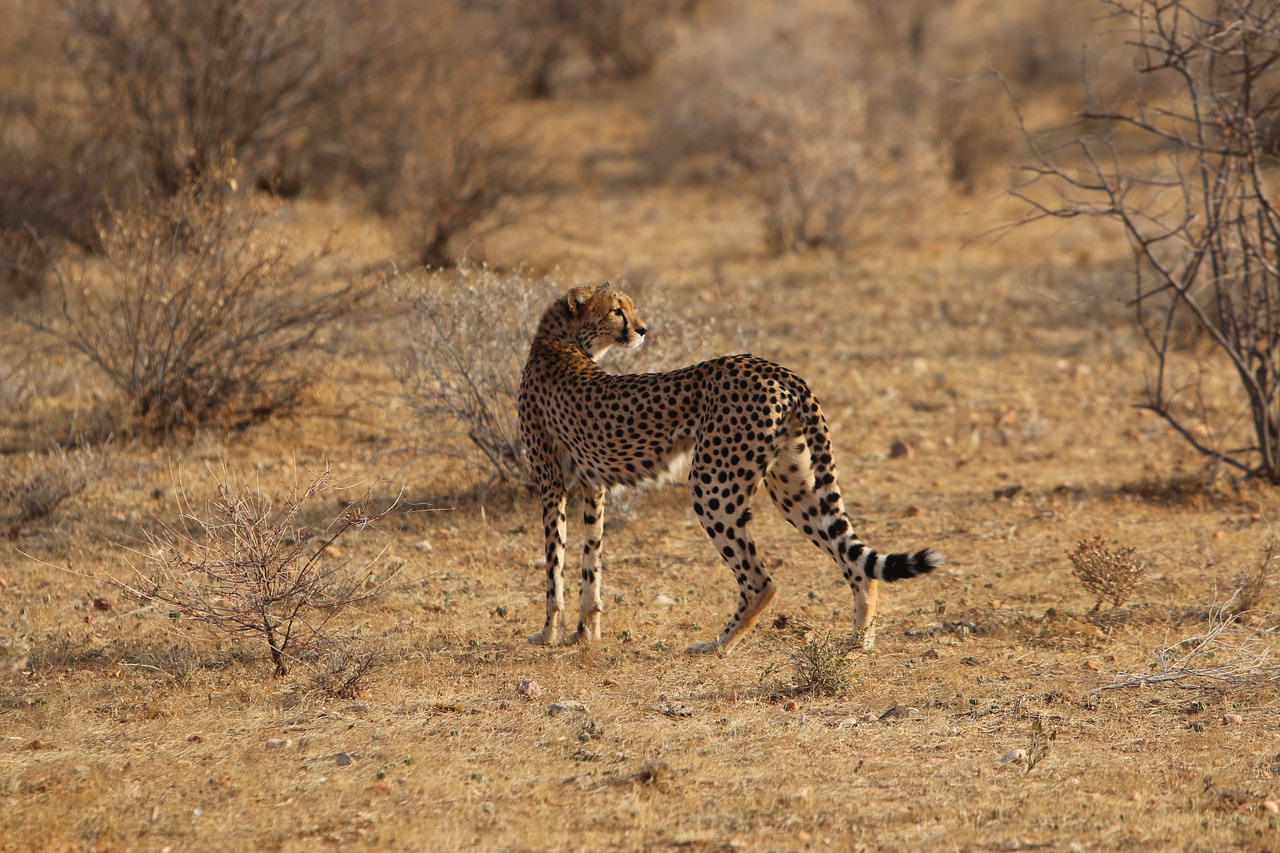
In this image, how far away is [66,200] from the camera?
1137 centimetres

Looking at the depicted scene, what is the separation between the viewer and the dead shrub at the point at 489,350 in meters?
7.70

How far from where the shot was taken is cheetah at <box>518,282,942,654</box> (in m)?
Answer: 5.48

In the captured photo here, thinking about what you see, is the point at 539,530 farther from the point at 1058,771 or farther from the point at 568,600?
the point at 1058,771

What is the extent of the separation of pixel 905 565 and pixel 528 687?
5.00 ft

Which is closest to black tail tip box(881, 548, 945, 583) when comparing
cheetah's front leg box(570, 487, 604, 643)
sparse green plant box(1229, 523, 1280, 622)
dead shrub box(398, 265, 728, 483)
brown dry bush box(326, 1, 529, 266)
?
cheetah's front leg box(570, 487, 604, 643)

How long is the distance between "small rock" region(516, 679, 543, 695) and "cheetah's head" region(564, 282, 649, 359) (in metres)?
1.58

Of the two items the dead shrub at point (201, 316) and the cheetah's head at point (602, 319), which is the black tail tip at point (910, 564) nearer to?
the cheetah's head at point (602, 319)

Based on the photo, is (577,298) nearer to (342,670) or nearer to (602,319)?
(602,319)

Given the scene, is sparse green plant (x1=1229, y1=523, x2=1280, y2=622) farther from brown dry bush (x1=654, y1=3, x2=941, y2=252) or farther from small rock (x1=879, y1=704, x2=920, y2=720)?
brown dry bush (x1=654, y1=3, x2=941, y2=252)

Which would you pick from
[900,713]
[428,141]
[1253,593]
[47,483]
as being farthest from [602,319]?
[428,141]

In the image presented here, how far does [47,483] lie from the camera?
24.2 ft

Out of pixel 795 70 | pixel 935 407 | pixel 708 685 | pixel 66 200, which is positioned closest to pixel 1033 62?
pixel 795 70

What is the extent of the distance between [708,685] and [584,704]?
515 millimetres

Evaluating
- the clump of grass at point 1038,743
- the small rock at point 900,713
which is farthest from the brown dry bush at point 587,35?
the clump of grass at point 1038,743
